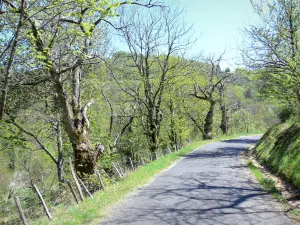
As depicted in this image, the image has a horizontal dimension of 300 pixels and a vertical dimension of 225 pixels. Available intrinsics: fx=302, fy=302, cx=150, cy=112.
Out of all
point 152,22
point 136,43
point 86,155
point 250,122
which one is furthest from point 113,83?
point 250,122

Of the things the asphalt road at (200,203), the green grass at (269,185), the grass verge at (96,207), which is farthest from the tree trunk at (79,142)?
the green grass at (269,185)

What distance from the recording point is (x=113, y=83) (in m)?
26.7

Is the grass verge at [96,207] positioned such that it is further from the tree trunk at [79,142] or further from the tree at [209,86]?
the tree at [209,86]

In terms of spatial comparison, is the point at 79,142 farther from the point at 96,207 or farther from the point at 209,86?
the point at 209,86

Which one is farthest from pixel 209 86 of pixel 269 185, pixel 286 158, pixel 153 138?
pixel 269 185

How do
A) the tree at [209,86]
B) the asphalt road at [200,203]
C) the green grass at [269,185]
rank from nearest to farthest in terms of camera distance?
1. the asphalt road at [200,203]
2. the green grass at [269,185]
3. the tree at [209,86]

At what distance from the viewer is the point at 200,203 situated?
852cm

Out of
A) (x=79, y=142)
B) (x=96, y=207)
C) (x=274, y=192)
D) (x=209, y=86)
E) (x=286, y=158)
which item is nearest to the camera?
(x=96, y=207)

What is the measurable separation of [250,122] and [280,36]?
173ft

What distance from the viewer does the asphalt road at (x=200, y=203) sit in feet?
23.6

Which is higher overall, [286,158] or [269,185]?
[286,158]

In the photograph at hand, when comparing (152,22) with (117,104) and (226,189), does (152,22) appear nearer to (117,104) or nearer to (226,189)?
(117,104)

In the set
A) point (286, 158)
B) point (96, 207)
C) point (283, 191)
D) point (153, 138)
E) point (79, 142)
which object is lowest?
point (283, 191)

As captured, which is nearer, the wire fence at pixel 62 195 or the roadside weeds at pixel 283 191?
the roadside weeds at pixel 283 191
